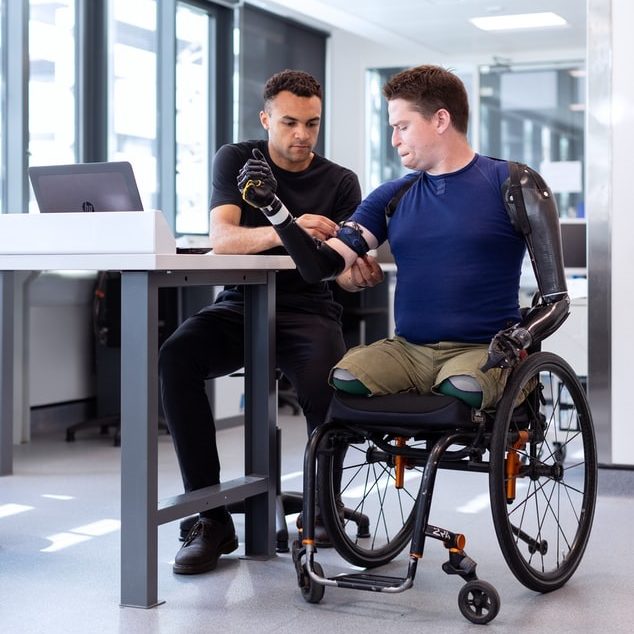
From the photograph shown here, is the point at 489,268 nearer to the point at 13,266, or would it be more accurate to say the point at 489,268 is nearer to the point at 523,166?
the point at 523,166

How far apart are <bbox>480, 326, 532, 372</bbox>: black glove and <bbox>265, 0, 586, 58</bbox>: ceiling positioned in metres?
4.20

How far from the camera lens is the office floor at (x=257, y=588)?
221 centimetres

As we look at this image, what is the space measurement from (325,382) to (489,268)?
22.8 inches

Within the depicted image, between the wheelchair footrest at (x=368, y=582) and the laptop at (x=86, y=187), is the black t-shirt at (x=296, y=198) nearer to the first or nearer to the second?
the laptop at (x=86, y=187)

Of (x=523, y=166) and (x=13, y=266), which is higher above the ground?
(x=523, y=166)

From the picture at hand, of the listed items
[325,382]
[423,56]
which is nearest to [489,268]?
[325,382]

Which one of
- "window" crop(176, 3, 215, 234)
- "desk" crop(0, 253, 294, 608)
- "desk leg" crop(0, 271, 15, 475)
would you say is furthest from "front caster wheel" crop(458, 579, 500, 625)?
"window" crop(176, 3, 215, 234)

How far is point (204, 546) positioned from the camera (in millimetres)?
2609

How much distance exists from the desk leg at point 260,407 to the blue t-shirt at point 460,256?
1.28 feet

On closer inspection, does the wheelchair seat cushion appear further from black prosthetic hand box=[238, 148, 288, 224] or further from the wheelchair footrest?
black prosthetic hand box=[238, 148, 288, 224]

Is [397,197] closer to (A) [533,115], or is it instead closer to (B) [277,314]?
A: (B) [277,314]

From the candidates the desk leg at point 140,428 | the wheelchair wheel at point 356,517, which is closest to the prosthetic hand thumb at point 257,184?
the desk leg at point 140,428

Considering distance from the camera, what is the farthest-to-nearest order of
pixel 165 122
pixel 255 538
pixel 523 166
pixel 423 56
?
1. pixel 423 56
2. pixel 165 122
3. pixel 255 538
4. pixel 523 166

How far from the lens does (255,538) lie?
2729 mm
